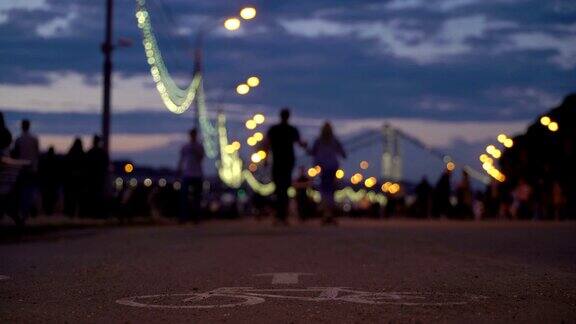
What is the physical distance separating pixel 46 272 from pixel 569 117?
7119cm

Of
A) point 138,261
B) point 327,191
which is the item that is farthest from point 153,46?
point 138,261

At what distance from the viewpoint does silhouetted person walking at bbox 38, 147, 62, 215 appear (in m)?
25.9

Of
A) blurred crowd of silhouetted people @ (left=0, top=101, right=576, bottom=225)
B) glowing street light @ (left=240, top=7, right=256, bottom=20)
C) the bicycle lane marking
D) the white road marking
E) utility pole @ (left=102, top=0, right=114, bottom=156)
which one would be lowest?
the bicycle lane marking

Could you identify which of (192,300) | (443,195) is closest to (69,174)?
(192,300)

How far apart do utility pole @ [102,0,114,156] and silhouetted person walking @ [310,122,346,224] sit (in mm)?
7768

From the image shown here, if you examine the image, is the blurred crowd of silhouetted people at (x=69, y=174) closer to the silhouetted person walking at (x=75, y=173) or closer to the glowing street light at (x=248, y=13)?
the silhouetted person walking at (x=75, y=173)

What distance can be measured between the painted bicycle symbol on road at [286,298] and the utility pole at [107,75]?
22.2 metres

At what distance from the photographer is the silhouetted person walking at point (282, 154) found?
22109mm

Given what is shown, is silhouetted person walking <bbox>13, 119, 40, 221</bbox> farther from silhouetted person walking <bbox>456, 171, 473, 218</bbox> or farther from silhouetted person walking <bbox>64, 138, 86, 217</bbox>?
silhouetted person walking <bbox>456, 171, 473, 218</bbox>

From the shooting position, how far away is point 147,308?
7012mm

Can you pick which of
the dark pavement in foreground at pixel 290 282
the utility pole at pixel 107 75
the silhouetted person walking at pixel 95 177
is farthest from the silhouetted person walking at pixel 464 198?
the dark pavement in foreground at pixel 290 282

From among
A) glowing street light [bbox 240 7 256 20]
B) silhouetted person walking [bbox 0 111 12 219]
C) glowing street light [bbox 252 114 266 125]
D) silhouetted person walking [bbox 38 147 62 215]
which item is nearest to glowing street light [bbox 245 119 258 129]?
glowing street light [bbox 252 114 266 125]

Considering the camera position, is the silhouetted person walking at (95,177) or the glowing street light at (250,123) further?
the glowing street light at (250,123)

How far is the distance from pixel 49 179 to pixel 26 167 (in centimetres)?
724
